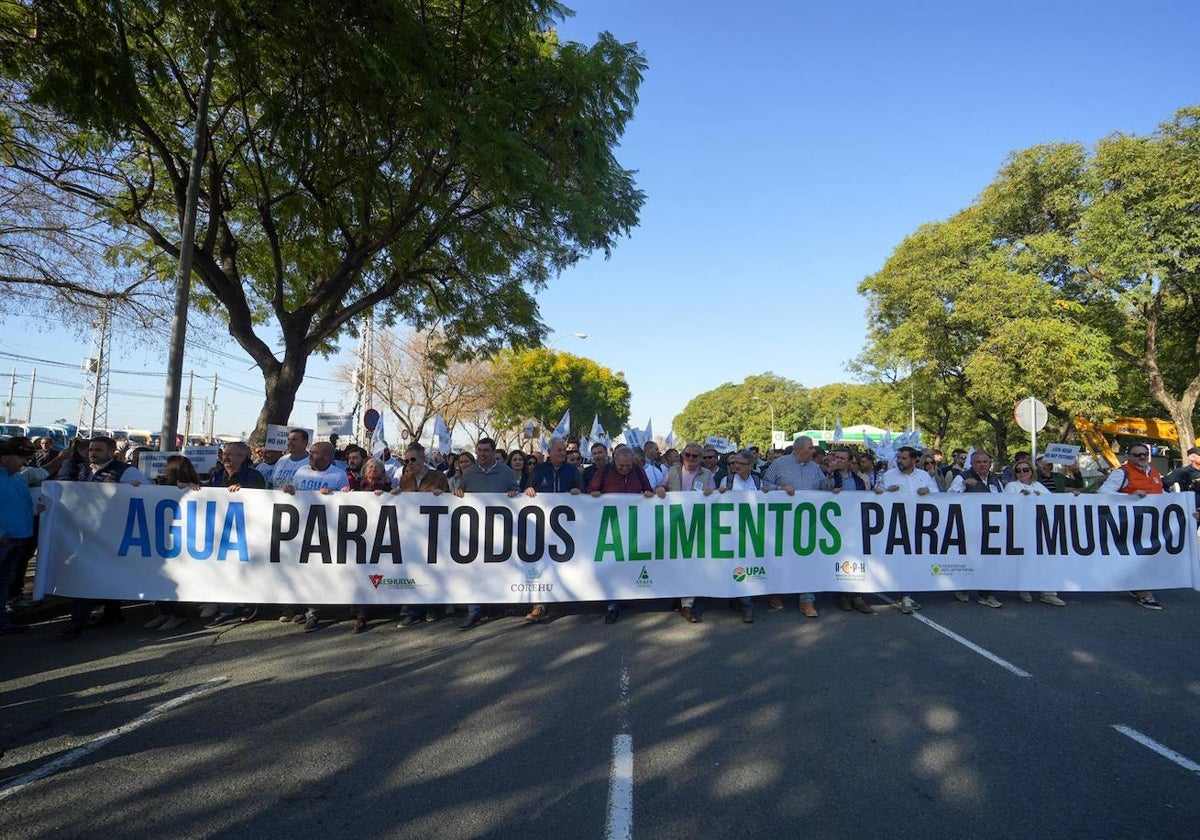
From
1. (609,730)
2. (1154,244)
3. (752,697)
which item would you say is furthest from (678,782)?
(1154,244)

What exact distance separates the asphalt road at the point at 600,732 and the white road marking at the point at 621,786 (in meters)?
0.02

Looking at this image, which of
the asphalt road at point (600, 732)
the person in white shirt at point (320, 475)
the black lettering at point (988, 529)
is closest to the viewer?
the asphalt road at point (600, 732)

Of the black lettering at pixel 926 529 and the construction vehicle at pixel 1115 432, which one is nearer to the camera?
the black lettering at pixel 926 529

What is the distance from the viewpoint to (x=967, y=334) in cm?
2908

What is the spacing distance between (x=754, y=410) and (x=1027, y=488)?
10734 cm

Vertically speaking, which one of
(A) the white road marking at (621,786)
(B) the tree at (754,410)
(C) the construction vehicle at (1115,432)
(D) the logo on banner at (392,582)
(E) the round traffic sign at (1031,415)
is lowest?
(A) the white road marking at (621,786)

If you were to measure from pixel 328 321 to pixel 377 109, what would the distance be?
4.20 meters

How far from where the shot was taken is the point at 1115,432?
104ft

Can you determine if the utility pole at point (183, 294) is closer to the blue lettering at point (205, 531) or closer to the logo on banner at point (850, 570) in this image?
the blue lettering at point (205, 531)

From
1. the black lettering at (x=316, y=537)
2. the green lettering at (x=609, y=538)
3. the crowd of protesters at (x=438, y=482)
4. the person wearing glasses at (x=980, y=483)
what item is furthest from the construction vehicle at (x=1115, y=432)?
the black lettering at (x=316, y=537)

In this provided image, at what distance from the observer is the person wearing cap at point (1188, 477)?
30.8 ft

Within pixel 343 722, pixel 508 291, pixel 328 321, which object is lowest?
pixel 343 722

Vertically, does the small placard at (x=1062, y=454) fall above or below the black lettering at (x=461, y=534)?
above

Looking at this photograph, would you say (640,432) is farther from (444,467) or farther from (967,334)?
(967,334)
